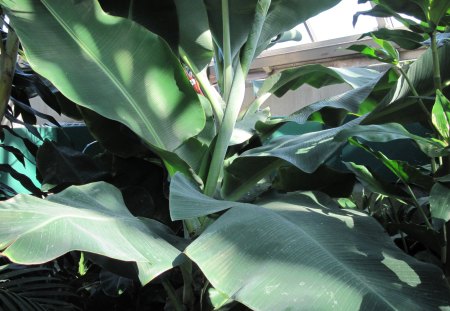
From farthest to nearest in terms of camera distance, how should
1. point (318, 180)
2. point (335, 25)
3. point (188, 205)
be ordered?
point (335, 25) → point (318, 180) → point (188, 205)

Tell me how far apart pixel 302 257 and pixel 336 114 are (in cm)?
71

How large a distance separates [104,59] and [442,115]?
2.25 ft

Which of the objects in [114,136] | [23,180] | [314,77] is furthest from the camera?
[23,180]

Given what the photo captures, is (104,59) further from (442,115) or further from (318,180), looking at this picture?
(442,115)

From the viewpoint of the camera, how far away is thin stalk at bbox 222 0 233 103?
1192 mm

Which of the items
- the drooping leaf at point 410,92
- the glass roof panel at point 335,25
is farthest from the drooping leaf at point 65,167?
the glass roof panel at point 335,25

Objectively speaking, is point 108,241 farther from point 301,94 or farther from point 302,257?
point 301,94

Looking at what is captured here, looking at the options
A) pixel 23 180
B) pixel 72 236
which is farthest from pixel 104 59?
pixel 23 180

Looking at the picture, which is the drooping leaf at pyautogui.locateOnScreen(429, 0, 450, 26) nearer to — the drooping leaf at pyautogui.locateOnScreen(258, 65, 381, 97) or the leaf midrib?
the drooping leaf at pyautogui.locateOnScreen(258, 65, 381, 97)

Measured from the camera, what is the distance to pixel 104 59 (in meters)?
1.00

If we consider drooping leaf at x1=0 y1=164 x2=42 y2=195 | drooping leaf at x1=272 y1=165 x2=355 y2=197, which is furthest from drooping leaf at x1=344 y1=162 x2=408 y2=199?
drooping leaf at x1=0 y1=164 x2=42 y2=195

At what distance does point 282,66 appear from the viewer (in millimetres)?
3746

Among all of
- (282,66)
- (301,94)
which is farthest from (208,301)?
(282,66)

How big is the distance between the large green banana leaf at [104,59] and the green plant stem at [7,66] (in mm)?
350
